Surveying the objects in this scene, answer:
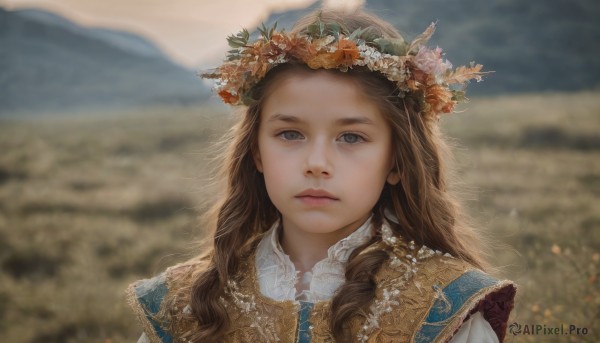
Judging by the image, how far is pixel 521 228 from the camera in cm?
573

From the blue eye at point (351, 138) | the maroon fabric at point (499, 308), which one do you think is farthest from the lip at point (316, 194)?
the maroon fabric at point (499, 308)

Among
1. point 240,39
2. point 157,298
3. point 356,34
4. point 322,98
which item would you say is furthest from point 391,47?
point 157,298

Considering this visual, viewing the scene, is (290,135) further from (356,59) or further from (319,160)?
(356,59)

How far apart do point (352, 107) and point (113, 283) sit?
4.58m

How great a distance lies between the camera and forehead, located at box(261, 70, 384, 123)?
2398 mm

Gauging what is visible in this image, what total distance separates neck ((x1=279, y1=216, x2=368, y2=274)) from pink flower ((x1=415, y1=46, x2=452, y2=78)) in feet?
2.25

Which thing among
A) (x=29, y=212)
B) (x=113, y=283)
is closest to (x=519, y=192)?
(x=113, y=283)

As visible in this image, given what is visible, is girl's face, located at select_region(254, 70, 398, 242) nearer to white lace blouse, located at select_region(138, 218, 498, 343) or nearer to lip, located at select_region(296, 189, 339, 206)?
lip, located at select_region(296, 189, 339, 206)

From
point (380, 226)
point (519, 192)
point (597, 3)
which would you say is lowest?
point (519, 192)

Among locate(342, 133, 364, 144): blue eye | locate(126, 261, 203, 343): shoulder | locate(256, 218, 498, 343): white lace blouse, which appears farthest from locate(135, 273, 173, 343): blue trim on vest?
locate(342, 133, 364, 144): blue eye

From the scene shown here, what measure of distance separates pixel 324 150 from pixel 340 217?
0.91 ft

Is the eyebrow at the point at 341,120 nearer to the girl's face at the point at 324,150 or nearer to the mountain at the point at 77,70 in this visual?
the girl's face at the point at 324,150

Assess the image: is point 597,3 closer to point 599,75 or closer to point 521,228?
point 599,75

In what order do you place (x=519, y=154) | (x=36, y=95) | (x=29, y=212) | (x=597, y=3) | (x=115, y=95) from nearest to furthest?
(x=29, y=212)
(x=519, y=154)
(x=597, y=3)
(x=36, y=95)
(x=115, y=95)
